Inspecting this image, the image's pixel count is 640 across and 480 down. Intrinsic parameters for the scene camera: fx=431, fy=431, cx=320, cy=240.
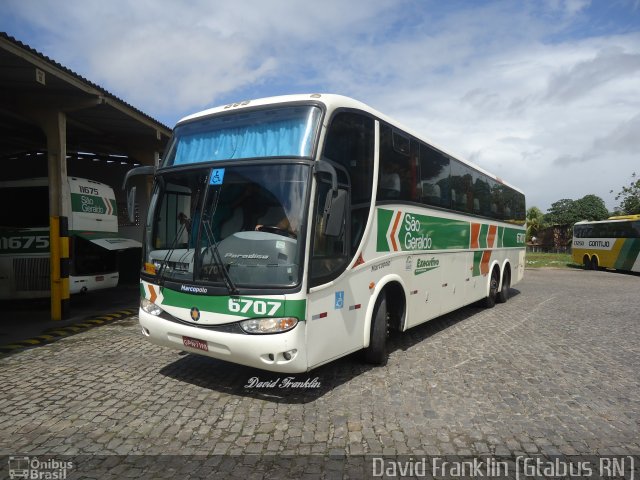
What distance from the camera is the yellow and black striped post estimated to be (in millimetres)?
8453

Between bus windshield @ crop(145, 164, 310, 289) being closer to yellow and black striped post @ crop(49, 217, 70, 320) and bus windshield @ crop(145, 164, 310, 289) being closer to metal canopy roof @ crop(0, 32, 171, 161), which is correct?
metal canopy roof @ crop(0, 32, 171, 161)

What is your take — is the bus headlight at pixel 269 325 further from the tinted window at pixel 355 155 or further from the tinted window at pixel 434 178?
the tinted window at pixel 434 178

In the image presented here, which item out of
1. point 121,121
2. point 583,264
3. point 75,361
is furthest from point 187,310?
point 583,264

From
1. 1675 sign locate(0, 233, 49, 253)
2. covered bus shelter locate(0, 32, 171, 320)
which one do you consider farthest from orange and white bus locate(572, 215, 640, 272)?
1675 sign locate(0, 233, 49, 253)

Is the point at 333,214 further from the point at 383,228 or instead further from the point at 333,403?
the point at 333,403

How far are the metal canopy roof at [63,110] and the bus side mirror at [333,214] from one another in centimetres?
571

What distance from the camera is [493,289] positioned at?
1085 centimetres

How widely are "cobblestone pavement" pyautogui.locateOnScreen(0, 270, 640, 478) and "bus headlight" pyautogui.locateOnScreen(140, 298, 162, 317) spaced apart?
0.85 m

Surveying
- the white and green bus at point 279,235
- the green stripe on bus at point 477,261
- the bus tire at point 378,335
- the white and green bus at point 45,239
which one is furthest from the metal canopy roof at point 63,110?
the green stripe on bus at point 477,261

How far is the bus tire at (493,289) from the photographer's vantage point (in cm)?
1058

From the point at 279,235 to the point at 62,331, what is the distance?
5639 mm

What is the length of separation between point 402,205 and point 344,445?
3.51 m

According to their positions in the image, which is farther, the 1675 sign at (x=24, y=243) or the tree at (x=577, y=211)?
the tree at (x=577, y=211)

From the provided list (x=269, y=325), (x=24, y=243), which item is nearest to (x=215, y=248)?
(x=269, y=325)
